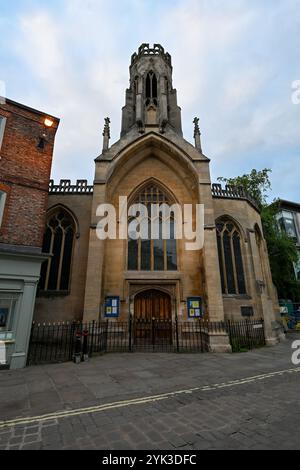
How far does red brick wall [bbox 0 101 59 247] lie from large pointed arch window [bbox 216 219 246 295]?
10.9 m

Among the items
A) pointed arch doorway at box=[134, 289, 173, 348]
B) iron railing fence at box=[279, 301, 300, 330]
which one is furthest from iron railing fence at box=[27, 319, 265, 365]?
iron railing fence at box=[279, 301, 300, 330]

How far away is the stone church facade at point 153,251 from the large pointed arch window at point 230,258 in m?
0.06

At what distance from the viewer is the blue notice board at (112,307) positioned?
1231 centimetres

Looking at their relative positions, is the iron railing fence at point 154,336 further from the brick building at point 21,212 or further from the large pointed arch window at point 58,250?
the brick building at point 21,212

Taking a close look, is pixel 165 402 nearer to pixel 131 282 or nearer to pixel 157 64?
pixel 131 282

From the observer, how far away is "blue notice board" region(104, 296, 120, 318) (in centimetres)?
1231

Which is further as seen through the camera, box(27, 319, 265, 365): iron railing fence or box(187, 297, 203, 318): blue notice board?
box(187, 297, 203, 318): blue notice board

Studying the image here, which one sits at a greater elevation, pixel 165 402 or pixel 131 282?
pixel 131 282

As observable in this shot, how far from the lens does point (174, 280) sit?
1333 centimetres

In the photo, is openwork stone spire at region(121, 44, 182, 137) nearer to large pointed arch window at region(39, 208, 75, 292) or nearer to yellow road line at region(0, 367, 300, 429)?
large pointed arch window at region(39, 208, 75, 292)

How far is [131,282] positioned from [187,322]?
3.92m

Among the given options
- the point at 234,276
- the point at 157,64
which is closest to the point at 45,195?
the point at 234,276

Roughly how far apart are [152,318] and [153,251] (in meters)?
4.02

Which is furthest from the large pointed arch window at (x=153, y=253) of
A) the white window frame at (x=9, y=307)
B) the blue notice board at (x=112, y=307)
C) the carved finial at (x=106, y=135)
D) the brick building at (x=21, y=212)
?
the white window frame at (x=9, y=307)
